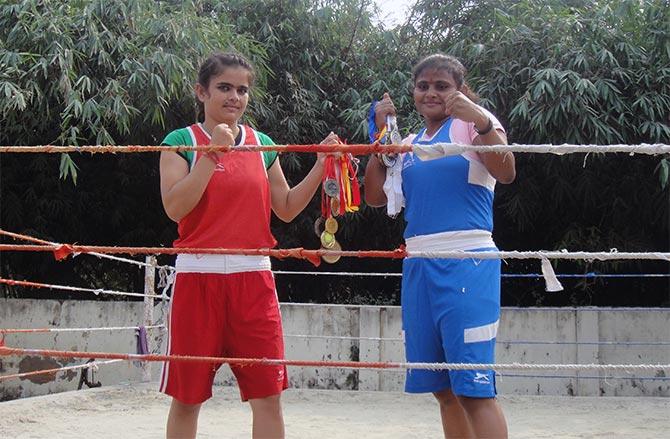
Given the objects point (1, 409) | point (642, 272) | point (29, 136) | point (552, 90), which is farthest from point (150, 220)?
point (642, 272)

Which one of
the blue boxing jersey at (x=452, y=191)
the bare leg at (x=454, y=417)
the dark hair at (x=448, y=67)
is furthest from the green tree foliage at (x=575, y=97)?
→ the bare leg at (x=454, y=417)

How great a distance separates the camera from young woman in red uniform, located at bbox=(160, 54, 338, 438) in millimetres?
1897

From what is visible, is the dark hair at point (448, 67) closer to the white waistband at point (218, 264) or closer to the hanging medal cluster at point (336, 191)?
the hanging medal cluster at point (336, 191)

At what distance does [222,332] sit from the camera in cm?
194

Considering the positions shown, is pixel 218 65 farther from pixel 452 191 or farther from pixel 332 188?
pixel 452 191

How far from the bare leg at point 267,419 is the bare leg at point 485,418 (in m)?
0.45

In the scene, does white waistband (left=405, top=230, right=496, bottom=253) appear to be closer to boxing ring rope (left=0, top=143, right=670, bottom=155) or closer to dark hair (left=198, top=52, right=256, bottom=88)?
boxing ring rope (left=0, top=143, right=670, bottom=155)

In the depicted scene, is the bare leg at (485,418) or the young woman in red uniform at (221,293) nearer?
the bare leg at (485,418)

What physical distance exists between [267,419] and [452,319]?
1.65 ft

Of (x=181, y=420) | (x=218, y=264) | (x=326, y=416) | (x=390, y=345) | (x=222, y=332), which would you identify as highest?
(x=218, y=264)

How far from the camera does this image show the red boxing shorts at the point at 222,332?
1.90 meters

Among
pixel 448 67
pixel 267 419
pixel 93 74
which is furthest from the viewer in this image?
pixel 93 74

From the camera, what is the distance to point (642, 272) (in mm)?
6160

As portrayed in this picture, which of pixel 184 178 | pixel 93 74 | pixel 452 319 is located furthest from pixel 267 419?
pixel 93 74
